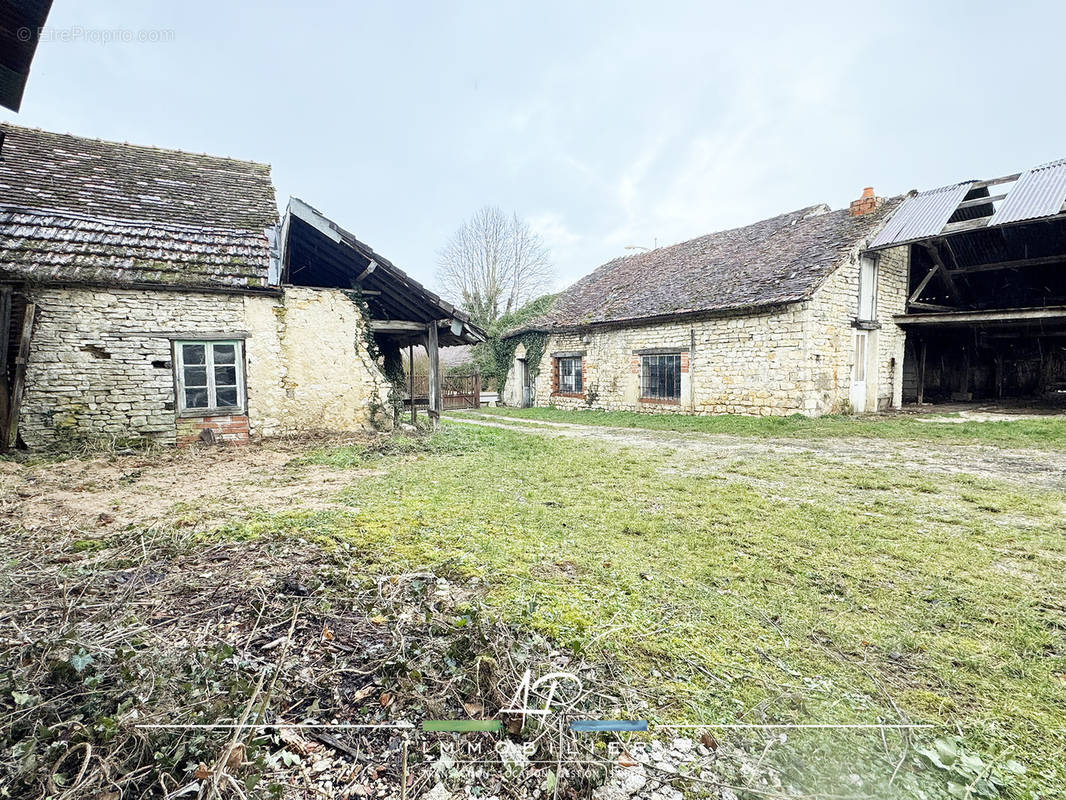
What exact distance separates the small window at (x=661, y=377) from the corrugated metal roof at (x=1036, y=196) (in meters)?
8.02

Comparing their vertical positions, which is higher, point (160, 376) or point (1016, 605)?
point (160, 376)

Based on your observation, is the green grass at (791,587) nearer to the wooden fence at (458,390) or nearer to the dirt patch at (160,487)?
the dirt patch at (160,487)

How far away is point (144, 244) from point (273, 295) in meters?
2.13

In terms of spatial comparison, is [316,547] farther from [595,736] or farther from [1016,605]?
[1016,605]

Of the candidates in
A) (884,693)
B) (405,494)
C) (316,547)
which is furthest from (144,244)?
(884,693)

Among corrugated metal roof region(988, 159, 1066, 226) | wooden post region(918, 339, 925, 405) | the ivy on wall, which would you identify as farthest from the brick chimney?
the ivy on wall

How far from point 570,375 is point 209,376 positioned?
482 inches

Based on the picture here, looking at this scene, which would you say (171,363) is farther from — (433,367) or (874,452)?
(874,452)

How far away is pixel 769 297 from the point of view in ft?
39.6

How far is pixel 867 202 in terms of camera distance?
13672 millimetres

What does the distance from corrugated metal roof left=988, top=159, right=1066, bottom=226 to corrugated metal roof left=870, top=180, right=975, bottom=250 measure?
39.6 inches

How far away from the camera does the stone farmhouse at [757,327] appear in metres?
12.1

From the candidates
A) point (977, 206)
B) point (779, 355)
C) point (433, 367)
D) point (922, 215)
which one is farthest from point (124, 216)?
point (977, 206)

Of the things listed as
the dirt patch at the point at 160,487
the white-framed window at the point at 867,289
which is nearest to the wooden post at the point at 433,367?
the dirt patch at the point at 160,487
